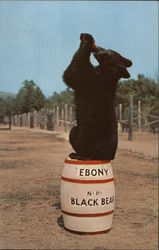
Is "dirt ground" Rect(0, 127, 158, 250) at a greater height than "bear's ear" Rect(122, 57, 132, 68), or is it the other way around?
"bear's ear" Rect(122, 57, 132, 68)

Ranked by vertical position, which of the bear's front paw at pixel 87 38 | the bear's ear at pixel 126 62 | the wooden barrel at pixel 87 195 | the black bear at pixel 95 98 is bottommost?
the wooden barrel at pixel 87 195

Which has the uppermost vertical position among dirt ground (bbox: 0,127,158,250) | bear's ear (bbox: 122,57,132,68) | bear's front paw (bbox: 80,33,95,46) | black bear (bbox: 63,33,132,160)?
bear's front paw (bbox: 80,33,95,46)

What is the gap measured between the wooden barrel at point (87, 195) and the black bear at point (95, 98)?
0.40 feet

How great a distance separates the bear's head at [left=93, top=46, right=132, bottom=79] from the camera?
3492mm

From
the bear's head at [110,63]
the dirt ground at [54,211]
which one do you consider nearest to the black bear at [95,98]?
the bear's head at [110,63]

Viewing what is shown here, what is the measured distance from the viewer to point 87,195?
130 inches

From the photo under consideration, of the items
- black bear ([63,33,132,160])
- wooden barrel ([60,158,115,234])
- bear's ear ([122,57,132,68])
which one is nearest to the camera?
wooden barrel ([60,158,115,234])

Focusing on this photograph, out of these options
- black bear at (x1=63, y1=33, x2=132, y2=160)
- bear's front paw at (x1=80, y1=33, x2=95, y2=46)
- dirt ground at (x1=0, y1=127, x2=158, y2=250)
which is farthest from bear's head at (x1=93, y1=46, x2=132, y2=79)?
dirt ground at (x1=0, y1=127, x2=158, y2=250)

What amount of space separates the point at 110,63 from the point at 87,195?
3.53 feet

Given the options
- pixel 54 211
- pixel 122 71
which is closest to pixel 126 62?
pixel 122 71

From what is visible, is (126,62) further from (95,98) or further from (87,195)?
(87,195)

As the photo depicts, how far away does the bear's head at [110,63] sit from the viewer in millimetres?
3492

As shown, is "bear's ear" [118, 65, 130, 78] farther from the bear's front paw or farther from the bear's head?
the bear's front paw

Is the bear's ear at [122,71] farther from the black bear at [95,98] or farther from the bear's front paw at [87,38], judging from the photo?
the bear's front paw at [87,38]
